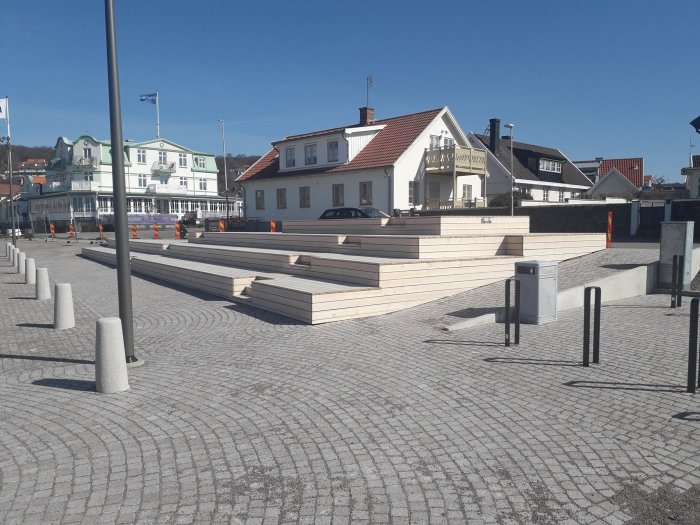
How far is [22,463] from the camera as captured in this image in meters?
4.31

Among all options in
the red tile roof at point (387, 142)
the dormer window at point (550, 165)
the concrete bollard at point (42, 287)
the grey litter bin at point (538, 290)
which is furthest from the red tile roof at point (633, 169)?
the concrete bollard at point (42, 287)

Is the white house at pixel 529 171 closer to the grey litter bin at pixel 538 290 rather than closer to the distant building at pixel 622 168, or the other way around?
the distant building at pixel 622 168

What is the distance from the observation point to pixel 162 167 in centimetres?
7581

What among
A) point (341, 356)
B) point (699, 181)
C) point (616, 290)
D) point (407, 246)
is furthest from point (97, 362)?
point (699, 181)

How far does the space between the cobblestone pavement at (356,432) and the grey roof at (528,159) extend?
1585 inches

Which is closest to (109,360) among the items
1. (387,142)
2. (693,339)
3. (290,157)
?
(693,339)

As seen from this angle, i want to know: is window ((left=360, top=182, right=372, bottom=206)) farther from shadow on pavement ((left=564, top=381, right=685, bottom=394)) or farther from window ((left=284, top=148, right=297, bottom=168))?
shadow on pavement ((left=564, top=381, right=685, bottom=394))

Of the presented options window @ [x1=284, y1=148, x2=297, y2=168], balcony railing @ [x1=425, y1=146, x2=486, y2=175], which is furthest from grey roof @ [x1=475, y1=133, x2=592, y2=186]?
window @ [x1=284, y1=148, x2=297, y2=168]

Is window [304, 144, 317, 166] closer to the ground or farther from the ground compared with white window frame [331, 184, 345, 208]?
farther from the ground

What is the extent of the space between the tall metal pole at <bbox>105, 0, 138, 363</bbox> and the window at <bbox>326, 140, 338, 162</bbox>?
1133 inches

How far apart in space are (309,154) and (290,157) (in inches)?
74.1

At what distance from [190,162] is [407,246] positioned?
7371 cm

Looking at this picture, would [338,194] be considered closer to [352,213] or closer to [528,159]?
[352,213]

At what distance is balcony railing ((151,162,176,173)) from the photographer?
75375mm
